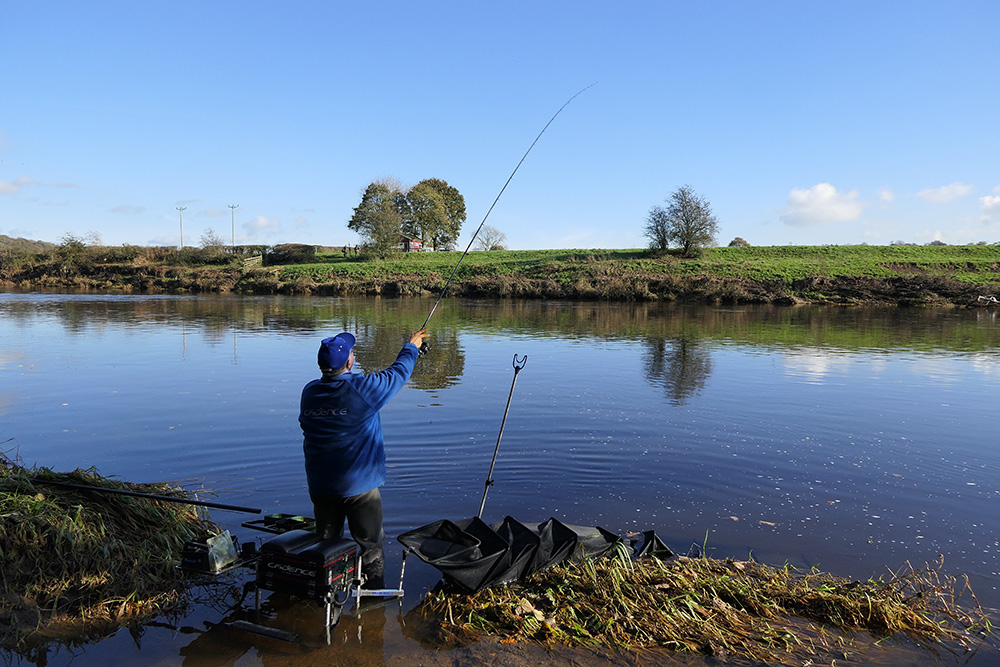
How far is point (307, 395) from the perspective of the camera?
14.3ft

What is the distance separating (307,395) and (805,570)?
4381 mm

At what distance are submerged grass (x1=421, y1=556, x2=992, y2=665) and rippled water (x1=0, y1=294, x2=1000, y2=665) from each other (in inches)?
22.1

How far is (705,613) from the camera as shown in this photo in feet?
14.8

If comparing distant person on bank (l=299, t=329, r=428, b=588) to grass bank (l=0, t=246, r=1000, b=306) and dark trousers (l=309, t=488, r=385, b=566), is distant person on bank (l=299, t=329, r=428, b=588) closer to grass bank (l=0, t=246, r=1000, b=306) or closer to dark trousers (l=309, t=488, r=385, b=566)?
dark trousers (l=309, t=488, r=385, b=566)

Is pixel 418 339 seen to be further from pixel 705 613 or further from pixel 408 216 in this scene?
pixel 408 216

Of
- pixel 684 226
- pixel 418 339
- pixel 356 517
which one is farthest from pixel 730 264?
pixel 356 517

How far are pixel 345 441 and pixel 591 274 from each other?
50428 millimetres

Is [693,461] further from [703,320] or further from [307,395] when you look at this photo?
[703,320]

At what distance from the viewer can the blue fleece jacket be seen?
169 inches

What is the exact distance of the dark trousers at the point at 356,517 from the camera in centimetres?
447

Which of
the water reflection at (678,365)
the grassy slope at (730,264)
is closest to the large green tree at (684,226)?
the grassy slope at (730,264)

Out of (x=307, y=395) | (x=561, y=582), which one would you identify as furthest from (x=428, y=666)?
(x=307, y=395)

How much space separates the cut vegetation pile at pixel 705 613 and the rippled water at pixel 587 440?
0.55 meters

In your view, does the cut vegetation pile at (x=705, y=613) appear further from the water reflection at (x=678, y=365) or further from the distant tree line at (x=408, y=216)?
the distant tree line at (x=408, y=216)
